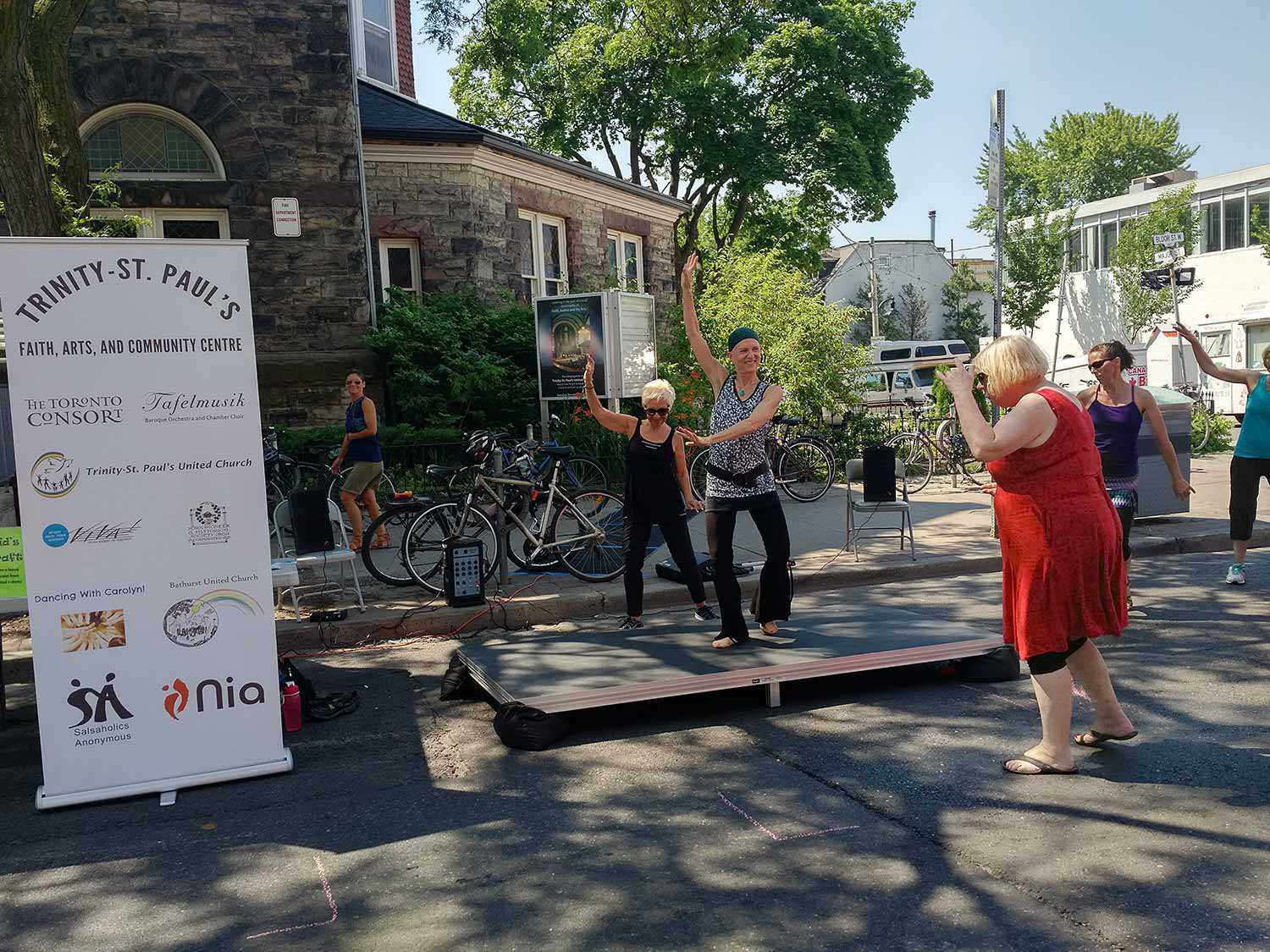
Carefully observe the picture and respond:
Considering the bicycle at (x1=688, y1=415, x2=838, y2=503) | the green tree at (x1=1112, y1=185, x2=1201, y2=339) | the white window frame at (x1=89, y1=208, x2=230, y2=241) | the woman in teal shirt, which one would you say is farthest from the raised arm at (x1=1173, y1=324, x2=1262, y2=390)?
the green tree at (x1=1112, y1=185, x2=1201, y2=339)

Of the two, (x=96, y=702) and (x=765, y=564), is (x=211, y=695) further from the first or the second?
(x=765, y=564)

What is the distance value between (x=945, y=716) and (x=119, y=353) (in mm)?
4424

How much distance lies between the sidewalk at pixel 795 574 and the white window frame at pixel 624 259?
33.3ft

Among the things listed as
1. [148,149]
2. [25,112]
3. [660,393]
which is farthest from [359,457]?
[148,149]

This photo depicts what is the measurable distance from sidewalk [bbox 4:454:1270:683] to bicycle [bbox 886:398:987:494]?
7.45 ft

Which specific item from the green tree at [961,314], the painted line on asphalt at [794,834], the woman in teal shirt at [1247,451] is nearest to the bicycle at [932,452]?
the woman in teal shirt at [1247,451]

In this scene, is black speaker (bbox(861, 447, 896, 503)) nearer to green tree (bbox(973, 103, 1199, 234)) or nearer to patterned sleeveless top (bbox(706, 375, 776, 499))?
patterned sleeveless top (bbox(706, 375, 776, 499))

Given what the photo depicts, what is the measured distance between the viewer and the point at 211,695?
518 cm

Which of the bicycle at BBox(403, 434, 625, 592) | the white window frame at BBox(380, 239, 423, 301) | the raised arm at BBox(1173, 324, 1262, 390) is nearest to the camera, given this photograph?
the raised arm at BBox(1173, 324, 1262, 390)

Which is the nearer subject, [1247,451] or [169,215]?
[1247,451]

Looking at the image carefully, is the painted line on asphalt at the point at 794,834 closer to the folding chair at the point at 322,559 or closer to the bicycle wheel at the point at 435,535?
the folding chair at the point at 322,559

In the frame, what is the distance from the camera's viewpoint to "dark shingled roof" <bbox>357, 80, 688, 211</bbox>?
18.3 m

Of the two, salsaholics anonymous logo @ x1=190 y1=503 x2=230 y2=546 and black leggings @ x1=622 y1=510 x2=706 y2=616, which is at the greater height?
salsaholics anonymous logo @ x1=190 y1=503 x2=230 y2=546

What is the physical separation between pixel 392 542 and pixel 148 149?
935 centimetres
